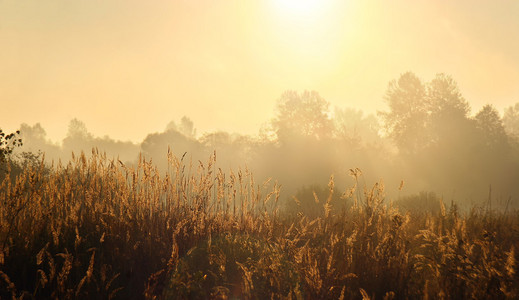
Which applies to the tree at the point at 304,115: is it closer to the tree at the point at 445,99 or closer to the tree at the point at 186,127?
the tree at the point at 445,99

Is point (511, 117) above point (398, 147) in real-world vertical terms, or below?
above

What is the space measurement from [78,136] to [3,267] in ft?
279

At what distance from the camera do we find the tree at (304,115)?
1521 inches

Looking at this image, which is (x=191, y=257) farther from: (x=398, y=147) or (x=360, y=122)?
(x=360, y=122)

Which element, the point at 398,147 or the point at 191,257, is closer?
the point at 191,257

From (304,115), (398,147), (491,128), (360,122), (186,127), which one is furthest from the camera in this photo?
(186,127)

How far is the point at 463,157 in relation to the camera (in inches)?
1081

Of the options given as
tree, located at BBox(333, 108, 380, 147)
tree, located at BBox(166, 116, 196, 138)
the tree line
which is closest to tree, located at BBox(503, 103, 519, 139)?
tree, located at BBox(333, 108, 380, 147)

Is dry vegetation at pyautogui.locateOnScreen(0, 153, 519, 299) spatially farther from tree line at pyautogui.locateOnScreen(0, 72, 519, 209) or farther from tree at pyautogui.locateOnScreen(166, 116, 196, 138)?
tree at pyautogui.locateOnScreen(166, 116, 196, 138)

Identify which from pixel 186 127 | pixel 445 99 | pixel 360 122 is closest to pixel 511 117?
pixel 360 122

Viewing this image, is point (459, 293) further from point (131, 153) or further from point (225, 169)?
point (131, 153)

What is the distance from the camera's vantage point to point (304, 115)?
40.4 metres

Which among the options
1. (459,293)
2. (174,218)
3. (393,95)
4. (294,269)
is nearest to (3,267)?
(174,218)

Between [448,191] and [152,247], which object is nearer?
[152,247]
